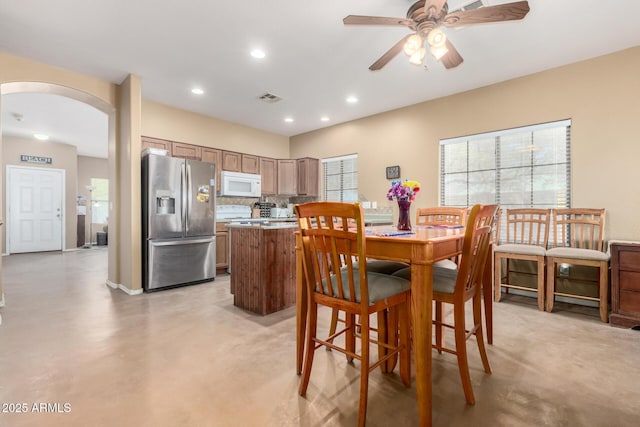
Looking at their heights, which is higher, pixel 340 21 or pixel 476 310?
pixel 340 21

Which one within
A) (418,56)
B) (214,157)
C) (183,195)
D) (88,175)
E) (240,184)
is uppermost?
(418,56)

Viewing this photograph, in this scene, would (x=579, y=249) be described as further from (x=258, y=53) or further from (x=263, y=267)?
(x=258, y=53)

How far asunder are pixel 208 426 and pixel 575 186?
405cm

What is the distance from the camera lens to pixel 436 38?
80.6 inches

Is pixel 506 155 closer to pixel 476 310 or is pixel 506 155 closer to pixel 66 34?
pixel 476 310

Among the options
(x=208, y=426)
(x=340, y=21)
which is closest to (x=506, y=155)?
(x=340, y=21)

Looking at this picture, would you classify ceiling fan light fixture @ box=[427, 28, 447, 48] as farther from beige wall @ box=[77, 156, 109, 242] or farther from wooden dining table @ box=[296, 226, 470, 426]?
beige wall @ box=[77, 156, 109, 242]

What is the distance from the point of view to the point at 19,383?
67.9 inches

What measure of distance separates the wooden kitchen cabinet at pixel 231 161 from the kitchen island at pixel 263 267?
2444mm

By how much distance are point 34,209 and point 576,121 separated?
34.6 ft

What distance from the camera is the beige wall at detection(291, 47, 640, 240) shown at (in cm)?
298

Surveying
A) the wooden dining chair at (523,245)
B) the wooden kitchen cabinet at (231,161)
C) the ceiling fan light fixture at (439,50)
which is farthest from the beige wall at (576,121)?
the wooden kitchen cabinet at (231,161)

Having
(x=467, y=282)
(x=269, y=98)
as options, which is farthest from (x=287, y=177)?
(x=467, y=282)

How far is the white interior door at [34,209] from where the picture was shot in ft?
22.6
